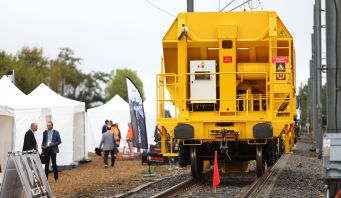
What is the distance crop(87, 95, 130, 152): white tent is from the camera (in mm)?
25906

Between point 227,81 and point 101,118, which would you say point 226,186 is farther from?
point 101,118

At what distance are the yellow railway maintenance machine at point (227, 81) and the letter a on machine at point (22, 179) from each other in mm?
2964

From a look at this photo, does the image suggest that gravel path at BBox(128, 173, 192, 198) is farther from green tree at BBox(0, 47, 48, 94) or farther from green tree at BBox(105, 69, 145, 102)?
green tree at BBox(105, 69, 145, 102)

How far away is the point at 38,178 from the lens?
8320mm

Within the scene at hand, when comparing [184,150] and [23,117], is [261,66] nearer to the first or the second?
[184,150]

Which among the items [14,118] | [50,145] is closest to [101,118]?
[14,118]

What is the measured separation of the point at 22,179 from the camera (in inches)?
304

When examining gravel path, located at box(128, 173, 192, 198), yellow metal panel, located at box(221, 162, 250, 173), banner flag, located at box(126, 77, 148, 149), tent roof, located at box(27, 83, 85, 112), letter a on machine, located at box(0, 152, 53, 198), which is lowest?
gravel path, located at box(128, 173, 192, 198)

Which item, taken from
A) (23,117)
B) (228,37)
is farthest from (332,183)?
(23,117)

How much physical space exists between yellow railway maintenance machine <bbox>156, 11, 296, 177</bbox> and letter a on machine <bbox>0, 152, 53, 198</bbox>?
296 centimetres

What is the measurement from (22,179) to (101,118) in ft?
60.3

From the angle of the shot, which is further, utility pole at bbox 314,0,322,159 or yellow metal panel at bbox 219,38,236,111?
utility pole at bbox 314,0,322,159

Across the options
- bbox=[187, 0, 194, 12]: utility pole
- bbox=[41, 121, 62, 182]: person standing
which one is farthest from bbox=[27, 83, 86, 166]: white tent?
bbox=[187, 0, 194, 12]: utility pole

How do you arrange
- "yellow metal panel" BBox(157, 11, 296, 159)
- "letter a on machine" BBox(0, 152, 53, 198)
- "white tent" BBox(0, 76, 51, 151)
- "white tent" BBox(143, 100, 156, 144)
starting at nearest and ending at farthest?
1. "letter a on machine" BBox(0, 152, 53, 198)
2. "yellow metal panel" BBox(157, 11, 296, 159)
3. "white tent" BBox(0, 76, 51, 151)
4. "white tent" BBox(143, 100, 156, 144)
